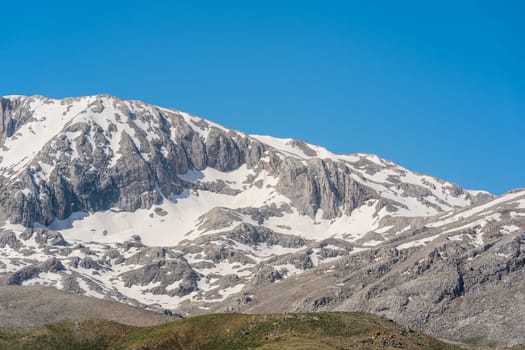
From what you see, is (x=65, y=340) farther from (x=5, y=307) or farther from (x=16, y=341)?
(x=5, y=307)

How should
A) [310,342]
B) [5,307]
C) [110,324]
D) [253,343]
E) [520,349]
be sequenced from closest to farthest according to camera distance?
1. [310,342]
2. [253,343]
3. [110,324]
4. [520,349]
5. [5,307]

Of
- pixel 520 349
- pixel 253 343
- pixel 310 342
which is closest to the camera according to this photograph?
pixel 310 342

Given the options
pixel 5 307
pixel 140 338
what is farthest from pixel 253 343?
pixel 5 307

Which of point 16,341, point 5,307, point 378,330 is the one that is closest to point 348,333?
point 378,330

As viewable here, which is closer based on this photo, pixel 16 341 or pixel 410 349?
pixel 410 349

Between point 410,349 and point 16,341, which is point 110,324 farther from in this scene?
point 410,349

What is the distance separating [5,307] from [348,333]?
101m

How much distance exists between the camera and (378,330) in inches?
5064

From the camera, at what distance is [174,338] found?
418 ft

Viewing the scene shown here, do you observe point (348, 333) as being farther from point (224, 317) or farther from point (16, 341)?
point (16, 341)

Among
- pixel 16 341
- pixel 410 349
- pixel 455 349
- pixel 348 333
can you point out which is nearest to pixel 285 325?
pixel 348 333

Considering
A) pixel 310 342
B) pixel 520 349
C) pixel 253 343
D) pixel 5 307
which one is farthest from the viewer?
pixel 5 307

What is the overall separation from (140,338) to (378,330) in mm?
36165

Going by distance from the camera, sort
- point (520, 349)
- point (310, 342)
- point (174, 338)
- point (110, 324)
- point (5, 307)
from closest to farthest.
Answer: point (310, 342) → point (174, 338) → point (110, 324) → point (520, 349) → point (5, 307)
